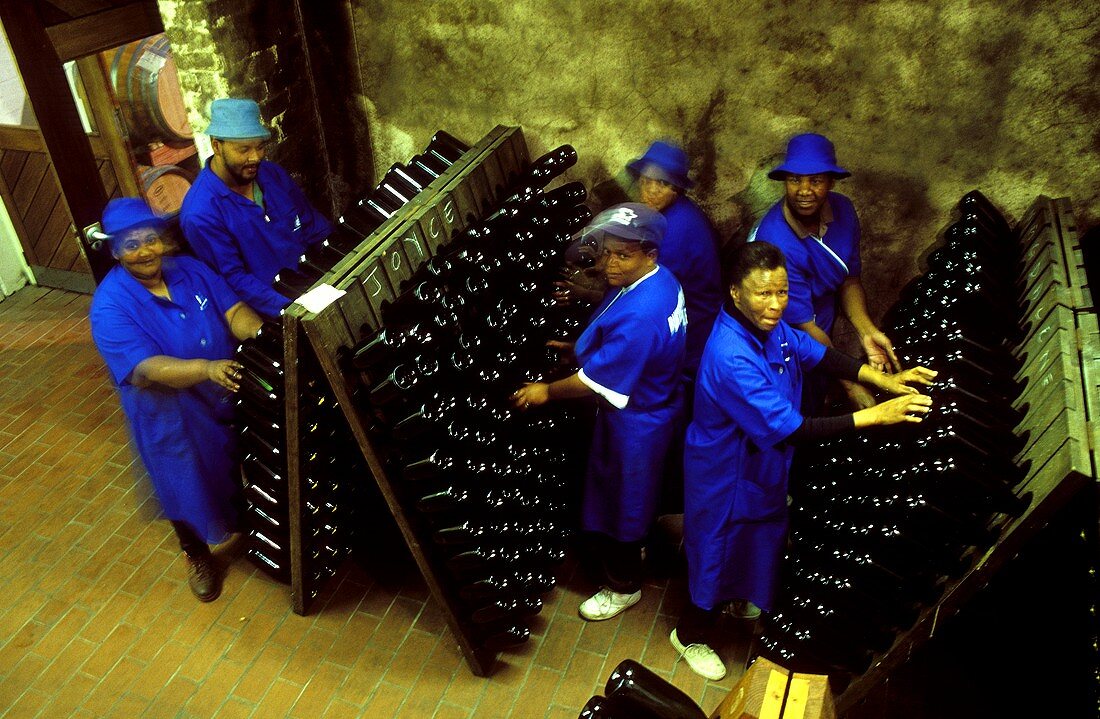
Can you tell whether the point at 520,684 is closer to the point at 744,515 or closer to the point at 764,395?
the point at 744,515

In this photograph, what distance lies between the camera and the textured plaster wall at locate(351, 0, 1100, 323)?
4133 mm

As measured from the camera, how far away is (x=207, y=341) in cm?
405

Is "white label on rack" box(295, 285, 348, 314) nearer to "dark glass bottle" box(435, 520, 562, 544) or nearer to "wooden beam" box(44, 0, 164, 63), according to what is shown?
"dark glass bottle" box(435, 520, 562, 544)

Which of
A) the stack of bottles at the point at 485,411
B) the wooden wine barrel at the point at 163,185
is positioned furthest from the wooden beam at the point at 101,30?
the stack of bottles at the point at 485,411

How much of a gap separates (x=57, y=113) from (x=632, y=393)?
388 cm

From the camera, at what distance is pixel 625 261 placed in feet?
11.9

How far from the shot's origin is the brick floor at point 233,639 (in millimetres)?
3855

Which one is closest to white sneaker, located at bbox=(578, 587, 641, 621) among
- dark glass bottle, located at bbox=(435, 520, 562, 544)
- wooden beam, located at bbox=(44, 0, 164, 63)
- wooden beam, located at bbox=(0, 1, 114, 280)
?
dark glass bottle, located at bbox=(435, 520, 562, 544)

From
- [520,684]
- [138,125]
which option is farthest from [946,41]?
[138,125]

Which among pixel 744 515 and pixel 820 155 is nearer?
pixel 744 515

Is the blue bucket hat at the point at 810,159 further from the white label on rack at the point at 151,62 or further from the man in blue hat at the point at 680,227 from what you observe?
the white label on rack at the point at 151,62

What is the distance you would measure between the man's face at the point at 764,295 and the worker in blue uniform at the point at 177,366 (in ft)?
7.58

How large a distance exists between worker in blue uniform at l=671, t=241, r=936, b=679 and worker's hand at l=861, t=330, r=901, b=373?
348 millimetres

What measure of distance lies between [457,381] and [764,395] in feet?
4.40
